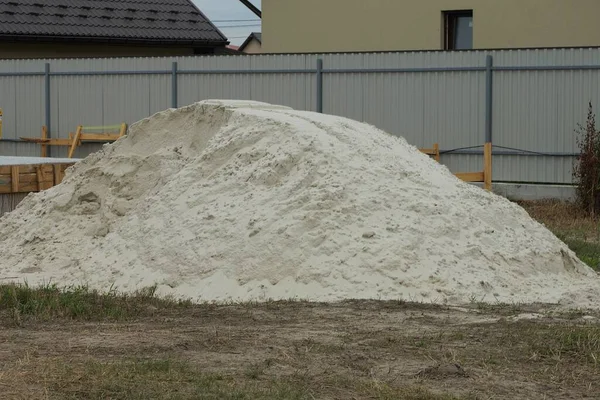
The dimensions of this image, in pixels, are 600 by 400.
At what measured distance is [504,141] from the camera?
719 inches

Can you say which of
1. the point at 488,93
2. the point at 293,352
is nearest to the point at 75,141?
the point at 488,93

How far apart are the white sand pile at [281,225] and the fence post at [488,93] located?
17.9ft

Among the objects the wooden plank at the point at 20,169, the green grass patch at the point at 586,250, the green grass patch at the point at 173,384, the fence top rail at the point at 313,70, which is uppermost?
the fence top rail at the point at 313,70

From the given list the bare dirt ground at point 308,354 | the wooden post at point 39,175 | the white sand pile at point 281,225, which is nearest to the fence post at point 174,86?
the wooden post at point 39,175

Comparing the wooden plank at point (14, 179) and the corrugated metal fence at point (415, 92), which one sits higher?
the corrugated metal fence at point (415, 92)

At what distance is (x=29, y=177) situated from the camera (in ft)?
50.2

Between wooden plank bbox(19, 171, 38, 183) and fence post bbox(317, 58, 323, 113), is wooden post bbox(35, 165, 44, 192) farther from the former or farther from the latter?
fence post bbox(317, 58, 323, 113)

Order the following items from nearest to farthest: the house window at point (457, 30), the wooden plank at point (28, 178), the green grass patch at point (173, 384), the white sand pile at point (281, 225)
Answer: the green grass patch at point (173, 384)
the white sand pile at point (281, 225)
the wooden plank at point (28, 178)
the house window at point (457, 30)

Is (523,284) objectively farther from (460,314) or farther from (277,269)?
(277,269)

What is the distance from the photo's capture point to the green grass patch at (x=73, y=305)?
8.98 m

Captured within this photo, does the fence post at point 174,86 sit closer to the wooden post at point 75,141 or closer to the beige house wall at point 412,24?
the wooden post at point 75,141

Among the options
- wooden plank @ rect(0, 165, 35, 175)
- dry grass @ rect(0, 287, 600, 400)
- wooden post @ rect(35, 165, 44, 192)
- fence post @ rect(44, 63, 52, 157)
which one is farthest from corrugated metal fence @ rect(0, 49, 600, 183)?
dry grass @ rect(0, 287, 600, 400)

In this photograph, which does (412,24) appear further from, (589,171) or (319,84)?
(589,171)

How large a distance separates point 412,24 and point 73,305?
1568 cm
